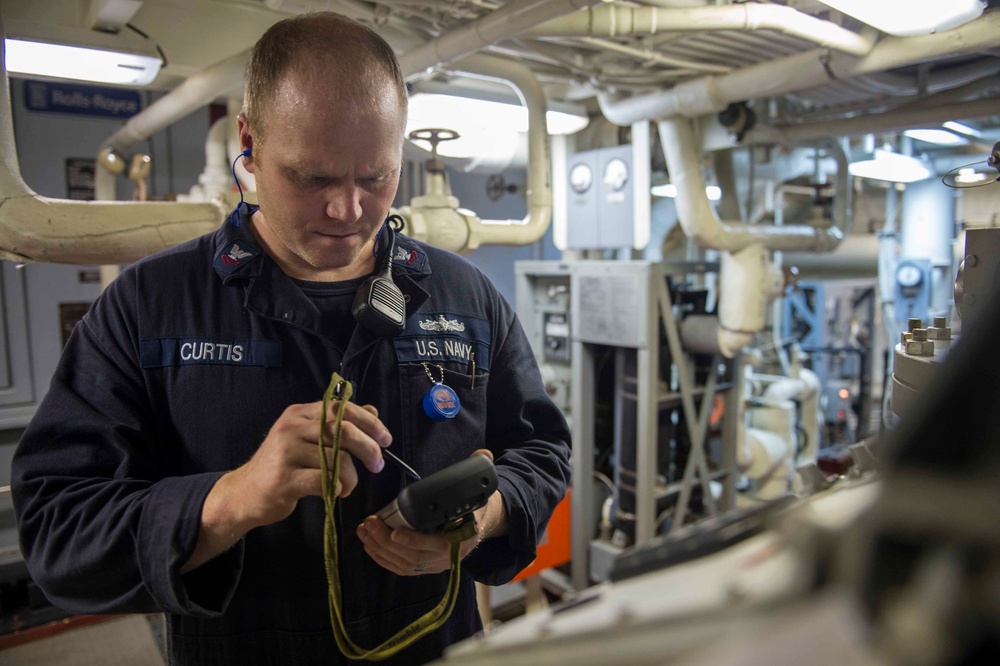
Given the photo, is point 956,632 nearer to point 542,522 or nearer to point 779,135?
point 542,522

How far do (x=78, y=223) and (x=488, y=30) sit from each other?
1211mm

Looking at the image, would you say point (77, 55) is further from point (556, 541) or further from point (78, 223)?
point (556, 541)

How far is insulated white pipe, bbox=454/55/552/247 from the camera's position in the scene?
8.36ft

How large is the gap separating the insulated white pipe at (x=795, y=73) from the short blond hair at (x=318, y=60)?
1.97m

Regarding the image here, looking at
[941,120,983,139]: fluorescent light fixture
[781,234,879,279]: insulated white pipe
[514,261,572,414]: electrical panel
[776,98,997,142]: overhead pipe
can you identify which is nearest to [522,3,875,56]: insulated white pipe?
[776,98,997,142]: overhead pipe

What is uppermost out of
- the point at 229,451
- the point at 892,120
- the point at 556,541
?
the point at 892,120

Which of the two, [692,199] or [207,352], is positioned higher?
[692,199]

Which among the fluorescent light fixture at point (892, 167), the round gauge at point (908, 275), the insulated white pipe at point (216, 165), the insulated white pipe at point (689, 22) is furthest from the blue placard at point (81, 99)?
the round gauge at point (908, 275)

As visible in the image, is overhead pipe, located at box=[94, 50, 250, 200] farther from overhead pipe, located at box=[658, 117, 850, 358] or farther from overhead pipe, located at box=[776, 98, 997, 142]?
overhead pipe, located at box=[776, 98, 997, 142]

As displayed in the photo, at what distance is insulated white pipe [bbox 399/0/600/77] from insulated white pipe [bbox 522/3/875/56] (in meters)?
0.16

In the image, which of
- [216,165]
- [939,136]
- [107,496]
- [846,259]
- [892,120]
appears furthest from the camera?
[846,259]

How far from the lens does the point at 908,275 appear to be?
434cm

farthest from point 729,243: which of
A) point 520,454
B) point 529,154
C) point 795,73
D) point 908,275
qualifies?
point 520,454

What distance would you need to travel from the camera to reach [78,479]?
96 cm
